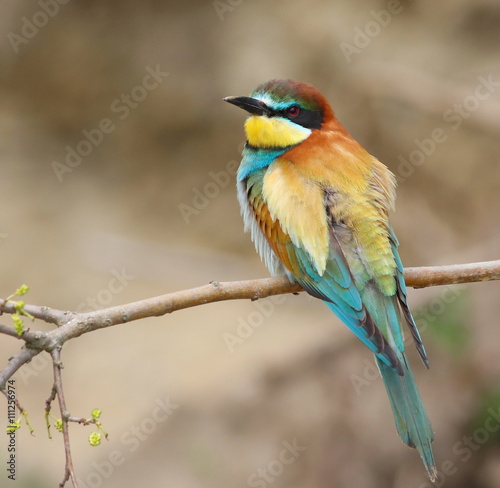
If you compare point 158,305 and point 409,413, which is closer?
point 158,305

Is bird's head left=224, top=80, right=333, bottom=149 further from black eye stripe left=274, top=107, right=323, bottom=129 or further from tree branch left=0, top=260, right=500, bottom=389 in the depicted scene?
tree branch left=0, top=260, right=500, bottom=389

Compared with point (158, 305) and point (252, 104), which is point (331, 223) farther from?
point (158, 305)

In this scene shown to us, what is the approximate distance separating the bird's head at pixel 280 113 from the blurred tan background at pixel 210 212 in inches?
71.5

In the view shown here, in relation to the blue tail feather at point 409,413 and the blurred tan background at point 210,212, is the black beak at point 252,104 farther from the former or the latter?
the blurred tan background at point 210,212

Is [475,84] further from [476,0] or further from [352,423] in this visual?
[352,423]

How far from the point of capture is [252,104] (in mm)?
2754

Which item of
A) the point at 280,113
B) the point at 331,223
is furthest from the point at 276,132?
the point at 331,223

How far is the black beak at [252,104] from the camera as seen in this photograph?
274 centimetres

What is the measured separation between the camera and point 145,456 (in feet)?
14.5

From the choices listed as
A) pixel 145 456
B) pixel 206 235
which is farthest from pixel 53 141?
pixel 145 456

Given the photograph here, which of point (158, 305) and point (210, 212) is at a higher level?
point (210, 212)

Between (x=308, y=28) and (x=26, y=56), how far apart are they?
2022mm

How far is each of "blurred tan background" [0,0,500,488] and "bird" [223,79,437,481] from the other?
180 cm

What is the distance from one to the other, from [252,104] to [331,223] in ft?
1.97
